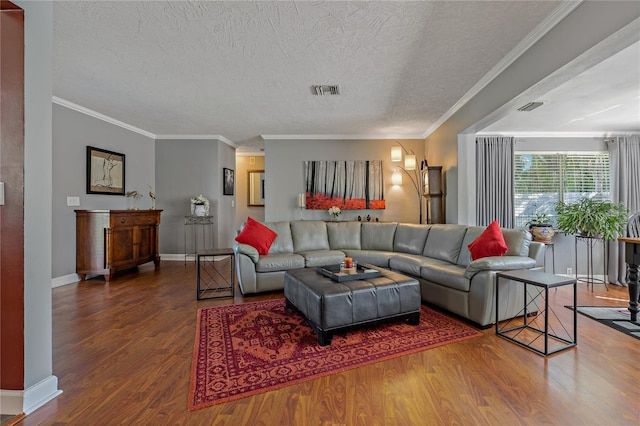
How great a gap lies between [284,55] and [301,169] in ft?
10.8

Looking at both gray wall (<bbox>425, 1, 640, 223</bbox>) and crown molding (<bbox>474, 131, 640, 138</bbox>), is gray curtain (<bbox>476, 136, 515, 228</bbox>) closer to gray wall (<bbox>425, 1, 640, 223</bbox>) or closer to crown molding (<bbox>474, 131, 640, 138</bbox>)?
crown molding (<bbox>474, 131, 640, 138</bbox>)

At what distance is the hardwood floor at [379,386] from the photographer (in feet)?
5.10

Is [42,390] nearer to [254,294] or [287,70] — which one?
[254,294]

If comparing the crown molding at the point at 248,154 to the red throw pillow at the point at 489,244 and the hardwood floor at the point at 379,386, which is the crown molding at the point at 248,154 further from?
the red throw pillow at the point at 489,244

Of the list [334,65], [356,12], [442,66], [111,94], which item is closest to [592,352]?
[442,66]

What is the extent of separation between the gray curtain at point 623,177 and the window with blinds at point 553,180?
0.20m

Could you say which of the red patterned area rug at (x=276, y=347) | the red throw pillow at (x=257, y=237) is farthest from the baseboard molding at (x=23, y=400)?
the red throw pillow at (x=257, y=237)

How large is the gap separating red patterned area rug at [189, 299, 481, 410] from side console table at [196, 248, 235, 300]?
1.94ft

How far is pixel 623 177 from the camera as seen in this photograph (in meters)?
4.62

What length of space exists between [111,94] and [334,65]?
304cm

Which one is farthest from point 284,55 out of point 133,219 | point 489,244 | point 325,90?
point 133,219

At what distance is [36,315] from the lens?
5.47 ft

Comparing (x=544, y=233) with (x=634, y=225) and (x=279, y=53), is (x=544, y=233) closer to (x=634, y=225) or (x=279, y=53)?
(x=634, y=225)

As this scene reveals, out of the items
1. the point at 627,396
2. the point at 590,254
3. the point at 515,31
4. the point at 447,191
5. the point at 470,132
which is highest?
the point at 515,31
